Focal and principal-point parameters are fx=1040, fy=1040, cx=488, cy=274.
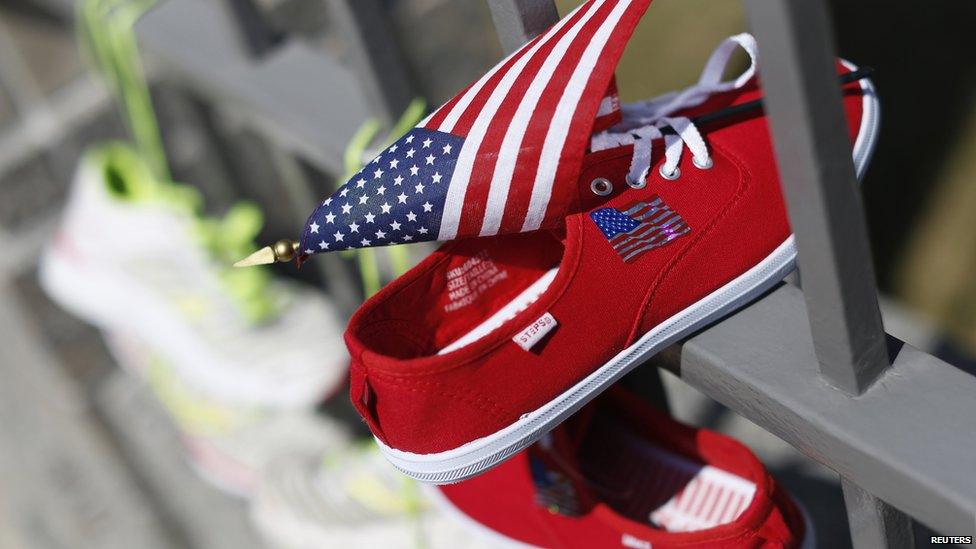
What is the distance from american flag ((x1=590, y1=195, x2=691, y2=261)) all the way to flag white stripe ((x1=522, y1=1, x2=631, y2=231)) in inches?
1.5

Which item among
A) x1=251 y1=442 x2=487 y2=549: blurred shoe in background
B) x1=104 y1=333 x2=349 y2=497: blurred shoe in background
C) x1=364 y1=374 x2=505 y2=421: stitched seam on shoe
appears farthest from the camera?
x1=104 y1=333 x2=349 y2=497: blurred shoe in background

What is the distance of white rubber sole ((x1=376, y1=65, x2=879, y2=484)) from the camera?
25.5 inches

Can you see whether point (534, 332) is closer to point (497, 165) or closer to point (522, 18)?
point (497, 165)

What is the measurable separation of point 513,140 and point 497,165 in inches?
0.7

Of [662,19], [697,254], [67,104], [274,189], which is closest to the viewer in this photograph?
[697,254]

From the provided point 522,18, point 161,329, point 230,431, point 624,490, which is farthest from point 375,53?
point 230,431

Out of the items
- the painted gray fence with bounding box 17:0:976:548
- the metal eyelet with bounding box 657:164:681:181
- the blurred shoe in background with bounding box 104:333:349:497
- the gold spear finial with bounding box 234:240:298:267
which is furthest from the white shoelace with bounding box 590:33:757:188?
the blurred shoe in background with bounding box 104:333:349:497

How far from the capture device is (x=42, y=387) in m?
1.77

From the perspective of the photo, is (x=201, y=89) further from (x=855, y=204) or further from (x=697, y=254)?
(x=855, y=204)

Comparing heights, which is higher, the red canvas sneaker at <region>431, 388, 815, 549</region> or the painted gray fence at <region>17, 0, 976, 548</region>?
the painted gray fence at <region>17, 0, 976, 548</region>

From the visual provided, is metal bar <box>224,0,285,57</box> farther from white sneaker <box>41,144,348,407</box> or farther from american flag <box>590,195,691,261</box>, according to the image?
american flag <box>590,195,691,261</box>

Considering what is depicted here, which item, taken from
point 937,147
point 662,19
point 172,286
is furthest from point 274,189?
point 937,147

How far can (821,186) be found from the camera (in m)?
0.52

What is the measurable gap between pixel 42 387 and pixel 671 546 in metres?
1.37
